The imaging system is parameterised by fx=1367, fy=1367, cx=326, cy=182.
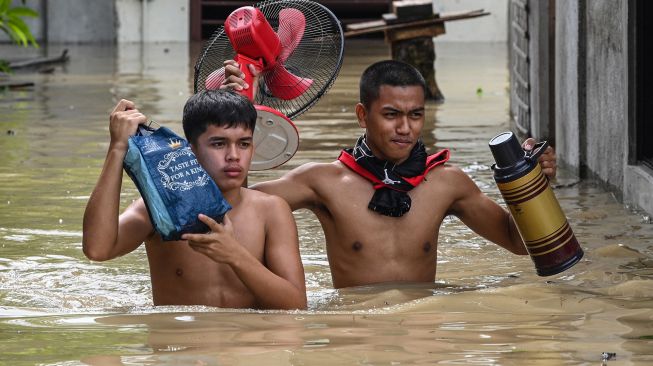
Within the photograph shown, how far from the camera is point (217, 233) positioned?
428 cm

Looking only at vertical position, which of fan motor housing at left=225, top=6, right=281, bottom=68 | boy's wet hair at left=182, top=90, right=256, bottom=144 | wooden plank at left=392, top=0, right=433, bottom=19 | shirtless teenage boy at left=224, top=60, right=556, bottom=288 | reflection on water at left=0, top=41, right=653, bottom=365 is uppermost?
wooden plank at left=392, top=0, right=433, bottom=19

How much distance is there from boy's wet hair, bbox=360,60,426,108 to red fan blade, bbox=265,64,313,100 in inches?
11.2

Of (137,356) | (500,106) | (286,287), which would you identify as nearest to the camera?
(137,356)

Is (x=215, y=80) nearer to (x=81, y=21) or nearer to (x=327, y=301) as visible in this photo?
(x=327, y=301)

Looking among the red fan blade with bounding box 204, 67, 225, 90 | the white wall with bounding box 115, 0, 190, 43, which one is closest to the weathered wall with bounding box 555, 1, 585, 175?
the red fan blade with bounding box 204, 67, 225, 90

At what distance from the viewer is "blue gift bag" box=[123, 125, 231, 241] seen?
4234 millimetres

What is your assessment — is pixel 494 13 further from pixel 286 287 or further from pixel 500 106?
pixel 286 287

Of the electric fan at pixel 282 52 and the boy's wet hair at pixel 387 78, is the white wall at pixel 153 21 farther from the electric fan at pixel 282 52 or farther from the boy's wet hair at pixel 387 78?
the boy's wet hair at pixel 387 78

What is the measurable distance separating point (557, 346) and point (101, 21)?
23522 mm

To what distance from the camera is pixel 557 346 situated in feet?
13.3

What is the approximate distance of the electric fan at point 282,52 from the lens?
17.3 feet

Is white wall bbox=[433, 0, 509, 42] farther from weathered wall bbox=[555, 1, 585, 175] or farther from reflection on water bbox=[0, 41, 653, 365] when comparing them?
weathered wall bbox=[555, 1, 585, 175]

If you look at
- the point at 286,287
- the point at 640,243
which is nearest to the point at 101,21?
the point at 640,243

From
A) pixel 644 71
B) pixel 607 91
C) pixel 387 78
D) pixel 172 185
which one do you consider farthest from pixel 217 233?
pixel 607 91
